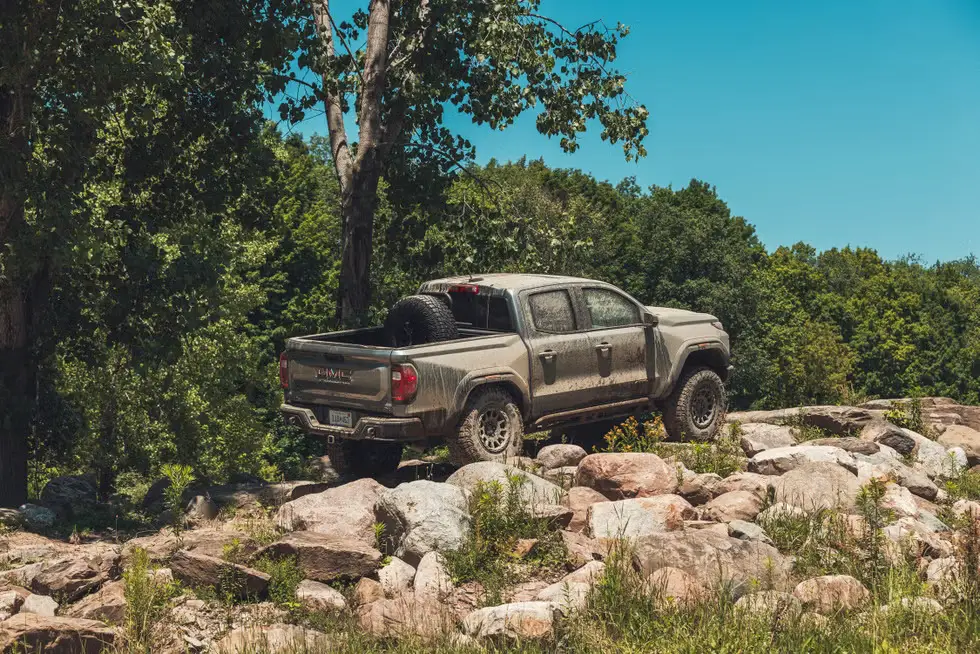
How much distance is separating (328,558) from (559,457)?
4177 millimetres

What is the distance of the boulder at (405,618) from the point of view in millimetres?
7023

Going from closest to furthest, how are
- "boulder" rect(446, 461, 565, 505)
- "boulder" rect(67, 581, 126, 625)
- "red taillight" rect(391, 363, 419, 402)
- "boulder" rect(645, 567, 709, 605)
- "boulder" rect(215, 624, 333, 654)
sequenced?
"boulder" rect(215, 624, 333, 654) < "boulder" rect(645, 567, 709, 605) < "boulder" rect(67, 581, 126, 625) < "boulder" rect(446, 461, 565, 505) < "red taillight" rect(391, 363, 419, 402)

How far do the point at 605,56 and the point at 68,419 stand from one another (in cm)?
1005

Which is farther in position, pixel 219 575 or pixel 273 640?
pixel 219 575

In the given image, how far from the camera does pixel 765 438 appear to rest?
539 inches

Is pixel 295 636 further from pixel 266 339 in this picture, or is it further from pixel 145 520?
pixel 266 339

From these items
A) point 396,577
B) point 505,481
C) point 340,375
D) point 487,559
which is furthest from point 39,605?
point 340,375

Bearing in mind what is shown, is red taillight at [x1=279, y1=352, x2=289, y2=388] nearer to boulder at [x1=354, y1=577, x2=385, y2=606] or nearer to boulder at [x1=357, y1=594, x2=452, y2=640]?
boulder at [x1=354, y1=577, x2=385, y2=606]

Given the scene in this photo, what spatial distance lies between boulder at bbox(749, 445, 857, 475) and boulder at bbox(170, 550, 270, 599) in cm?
590

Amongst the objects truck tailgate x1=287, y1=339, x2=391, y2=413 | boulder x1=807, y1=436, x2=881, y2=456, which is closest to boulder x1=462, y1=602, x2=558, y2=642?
truck tailgate x1=287, y1=339, x2=391, y2=413

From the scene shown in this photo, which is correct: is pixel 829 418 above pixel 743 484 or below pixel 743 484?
above

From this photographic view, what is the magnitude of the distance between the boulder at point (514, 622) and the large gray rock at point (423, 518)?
1500 mm

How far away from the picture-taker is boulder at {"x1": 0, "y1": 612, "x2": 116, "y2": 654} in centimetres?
683

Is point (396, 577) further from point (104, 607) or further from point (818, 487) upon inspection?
point (818, 487)
